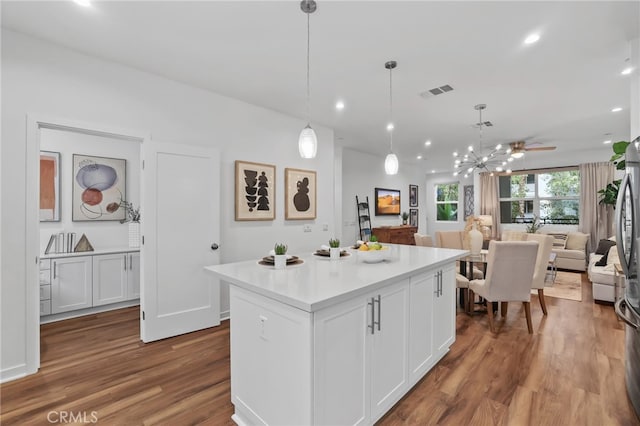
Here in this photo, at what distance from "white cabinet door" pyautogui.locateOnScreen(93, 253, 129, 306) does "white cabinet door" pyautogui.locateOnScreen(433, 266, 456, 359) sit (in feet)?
12.7

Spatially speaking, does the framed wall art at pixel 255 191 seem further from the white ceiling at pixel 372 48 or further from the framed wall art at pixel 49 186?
the framed wall art at pixel 49 186

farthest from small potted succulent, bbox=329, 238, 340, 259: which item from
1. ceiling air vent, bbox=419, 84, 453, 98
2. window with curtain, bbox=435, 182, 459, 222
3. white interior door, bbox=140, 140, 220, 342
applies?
window with curtain, bbox=435, 182, 459, 222

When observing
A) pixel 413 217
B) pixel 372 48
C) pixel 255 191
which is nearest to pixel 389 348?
pixel 372 48

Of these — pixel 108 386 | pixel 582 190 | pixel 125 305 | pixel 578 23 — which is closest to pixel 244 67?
pixel 578 23

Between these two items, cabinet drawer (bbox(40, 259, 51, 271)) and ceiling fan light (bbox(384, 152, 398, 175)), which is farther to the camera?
cabinet drawer (bbox(40, 259, 51, 271))

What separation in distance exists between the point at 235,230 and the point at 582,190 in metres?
7.78

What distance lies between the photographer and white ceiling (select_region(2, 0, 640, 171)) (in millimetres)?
2111

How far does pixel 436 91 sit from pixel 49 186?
4.92 metres

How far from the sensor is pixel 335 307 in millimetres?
1510

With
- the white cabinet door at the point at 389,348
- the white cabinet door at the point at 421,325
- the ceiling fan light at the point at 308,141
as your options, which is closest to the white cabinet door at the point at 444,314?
the white cabinet door at the point at 421,325

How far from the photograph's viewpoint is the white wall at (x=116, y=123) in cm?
234

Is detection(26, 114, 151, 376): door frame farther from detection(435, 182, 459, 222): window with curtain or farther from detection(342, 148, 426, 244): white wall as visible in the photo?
detection(435, 182, 459, 222): window with curtain

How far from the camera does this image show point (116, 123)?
9.37 ft

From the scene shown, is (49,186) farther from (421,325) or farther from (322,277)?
(421,325)
